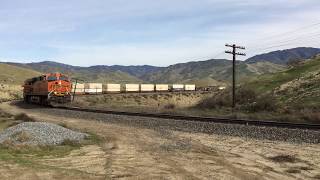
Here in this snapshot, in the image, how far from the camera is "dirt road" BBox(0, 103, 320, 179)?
12.7 meters

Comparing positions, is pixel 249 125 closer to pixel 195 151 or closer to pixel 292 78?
pixel 195 151

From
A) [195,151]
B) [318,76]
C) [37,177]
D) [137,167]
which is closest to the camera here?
[37,177]

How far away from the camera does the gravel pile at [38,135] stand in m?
18.9

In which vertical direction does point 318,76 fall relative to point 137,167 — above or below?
above

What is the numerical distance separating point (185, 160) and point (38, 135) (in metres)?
7.69

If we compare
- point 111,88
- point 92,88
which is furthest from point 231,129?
point 111,88

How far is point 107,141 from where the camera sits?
818 inches

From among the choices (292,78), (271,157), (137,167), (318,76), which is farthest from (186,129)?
(292,78)

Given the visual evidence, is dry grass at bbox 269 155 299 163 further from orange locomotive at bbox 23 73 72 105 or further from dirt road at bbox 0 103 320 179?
orange locomotive at bbox 23 73 72 105

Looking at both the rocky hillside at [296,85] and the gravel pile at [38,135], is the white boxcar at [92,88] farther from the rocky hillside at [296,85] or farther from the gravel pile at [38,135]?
the gravel pile at [38,135]

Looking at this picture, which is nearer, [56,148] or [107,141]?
[56,148]

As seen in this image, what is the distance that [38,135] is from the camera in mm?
19797

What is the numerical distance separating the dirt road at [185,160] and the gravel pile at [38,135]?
1.65 meters

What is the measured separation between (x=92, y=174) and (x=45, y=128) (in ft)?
33.3
